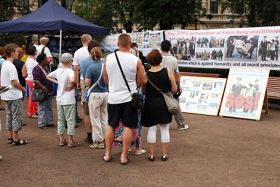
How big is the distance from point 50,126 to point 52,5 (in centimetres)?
836

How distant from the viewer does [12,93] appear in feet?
25.3

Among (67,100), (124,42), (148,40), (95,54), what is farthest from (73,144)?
(148,40)

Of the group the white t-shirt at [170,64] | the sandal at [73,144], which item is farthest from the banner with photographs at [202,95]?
the sandal at [73,144]

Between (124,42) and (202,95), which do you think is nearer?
(124,42)

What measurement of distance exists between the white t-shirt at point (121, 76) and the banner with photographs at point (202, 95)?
202 inches

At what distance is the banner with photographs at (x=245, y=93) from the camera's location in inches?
425

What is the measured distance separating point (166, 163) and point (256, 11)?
735 inches

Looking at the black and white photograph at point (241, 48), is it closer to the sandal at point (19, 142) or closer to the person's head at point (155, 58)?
the person's head at point (155, 58)

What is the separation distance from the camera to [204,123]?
10.3 meters

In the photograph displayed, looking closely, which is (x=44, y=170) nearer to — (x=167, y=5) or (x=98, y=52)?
(x=98, y=52)

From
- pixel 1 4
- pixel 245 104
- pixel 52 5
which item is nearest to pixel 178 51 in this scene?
pixel 245 104

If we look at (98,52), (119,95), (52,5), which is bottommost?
(119,95)

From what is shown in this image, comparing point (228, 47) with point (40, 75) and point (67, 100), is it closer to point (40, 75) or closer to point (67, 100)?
point (40, 75)

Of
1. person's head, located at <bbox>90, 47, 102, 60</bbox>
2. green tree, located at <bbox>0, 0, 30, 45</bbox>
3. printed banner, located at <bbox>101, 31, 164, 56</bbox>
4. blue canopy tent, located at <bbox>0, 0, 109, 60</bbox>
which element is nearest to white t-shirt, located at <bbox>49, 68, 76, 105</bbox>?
person's head, located at <bbox>90, 47, 102, 60</bbox>
